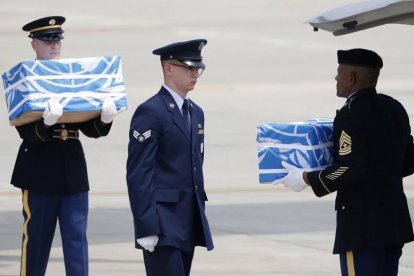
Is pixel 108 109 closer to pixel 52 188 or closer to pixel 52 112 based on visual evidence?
pixel 52 112

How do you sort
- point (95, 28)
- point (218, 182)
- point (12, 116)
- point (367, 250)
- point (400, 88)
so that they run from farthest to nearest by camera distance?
point (95, 28) < point (400, 88) < point (218, 182) < point (12, 116) < point (367, 250)

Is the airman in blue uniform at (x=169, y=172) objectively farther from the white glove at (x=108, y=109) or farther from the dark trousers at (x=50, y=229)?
the dark trousers at (x=50, y=229)

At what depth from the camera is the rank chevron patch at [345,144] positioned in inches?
236

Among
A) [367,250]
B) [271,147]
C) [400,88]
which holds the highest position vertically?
[271,147]

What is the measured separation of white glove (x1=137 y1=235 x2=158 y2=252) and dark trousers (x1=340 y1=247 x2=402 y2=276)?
92 centimetres

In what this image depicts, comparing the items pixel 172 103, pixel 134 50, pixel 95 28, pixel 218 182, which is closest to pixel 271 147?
pixel 172 103

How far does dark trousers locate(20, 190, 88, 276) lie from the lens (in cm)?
755

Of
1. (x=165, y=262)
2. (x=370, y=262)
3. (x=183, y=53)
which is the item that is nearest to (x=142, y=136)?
(x=183, y=53)

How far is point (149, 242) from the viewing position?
6195mm

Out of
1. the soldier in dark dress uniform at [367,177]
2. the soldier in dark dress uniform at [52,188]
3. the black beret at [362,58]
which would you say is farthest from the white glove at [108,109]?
the black beret at [362,58]

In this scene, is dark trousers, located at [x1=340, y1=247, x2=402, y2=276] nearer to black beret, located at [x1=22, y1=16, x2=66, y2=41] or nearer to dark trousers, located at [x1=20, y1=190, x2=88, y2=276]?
dark trousers, located at [x1=20, y1=190, x2=88, y2=276]

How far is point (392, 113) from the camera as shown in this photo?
6.20 m

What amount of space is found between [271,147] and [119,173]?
722 centimetres

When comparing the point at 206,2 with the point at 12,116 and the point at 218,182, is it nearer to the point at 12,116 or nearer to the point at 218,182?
the point at 218,182
